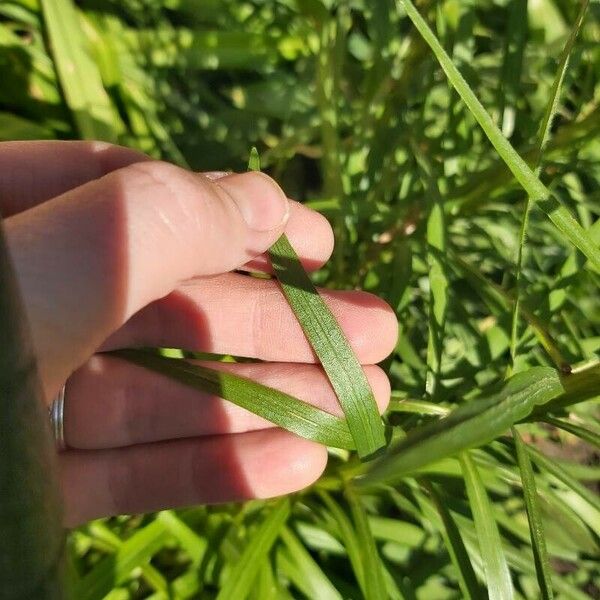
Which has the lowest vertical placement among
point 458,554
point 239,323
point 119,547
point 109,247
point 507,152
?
point 119,547

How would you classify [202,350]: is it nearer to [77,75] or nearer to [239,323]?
[239,323]

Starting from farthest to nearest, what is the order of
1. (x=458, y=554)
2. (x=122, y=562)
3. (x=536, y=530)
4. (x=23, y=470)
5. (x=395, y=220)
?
(x=395, y=220), (x=122, y=562), (x=458, y=554), (x=536, y=530), (x=23, y=470)

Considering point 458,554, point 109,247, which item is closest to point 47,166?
point 109,247

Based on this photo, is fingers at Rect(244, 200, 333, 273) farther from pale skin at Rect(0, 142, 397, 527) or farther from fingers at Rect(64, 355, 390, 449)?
fingers at Rect(64, 355, 390, 449)

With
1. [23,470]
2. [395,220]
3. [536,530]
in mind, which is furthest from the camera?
[395,220]

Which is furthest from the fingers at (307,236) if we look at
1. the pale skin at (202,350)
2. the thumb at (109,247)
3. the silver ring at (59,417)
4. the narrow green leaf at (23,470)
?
the narrow green leaf at (23,470)

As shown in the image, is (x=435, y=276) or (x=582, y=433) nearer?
(x=582, y=433)

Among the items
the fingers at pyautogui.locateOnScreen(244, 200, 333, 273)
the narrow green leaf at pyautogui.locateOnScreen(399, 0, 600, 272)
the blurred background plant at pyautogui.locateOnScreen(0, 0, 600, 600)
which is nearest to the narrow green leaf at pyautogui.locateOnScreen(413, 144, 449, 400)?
the blurred background plant at pyautogui.locateOnScreen(0, 0, 600, 600)
